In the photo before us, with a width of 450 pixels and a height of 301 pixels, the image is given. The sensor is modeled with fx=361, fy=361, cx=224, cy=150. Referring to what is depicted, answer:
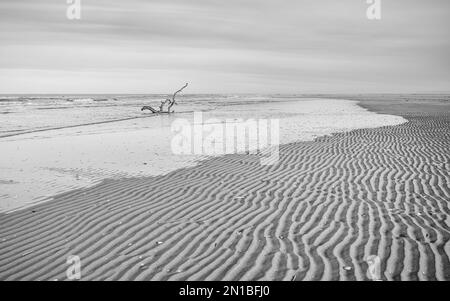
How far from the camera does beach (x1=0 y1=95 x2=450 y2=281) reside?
15.2 feet

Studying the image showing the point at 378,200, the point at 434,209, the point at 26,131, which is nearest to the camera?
the point at 434,209

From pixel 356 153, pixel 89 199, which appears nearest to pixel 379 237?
pixel 89 199

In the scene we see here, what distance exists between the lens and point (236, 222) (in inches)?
243

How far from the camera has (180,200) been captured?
24.3ft

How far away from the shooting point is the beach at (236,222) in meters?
4.64

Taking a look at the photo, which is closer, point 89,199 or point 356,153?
point 89,199

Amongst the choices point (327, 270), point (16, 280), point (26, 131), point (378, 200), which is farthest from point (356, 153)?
point (26, 131)

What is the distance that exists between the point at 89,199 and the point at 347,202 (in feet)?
17.2

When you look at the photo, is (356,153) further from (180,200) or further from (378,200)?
(180,200)
